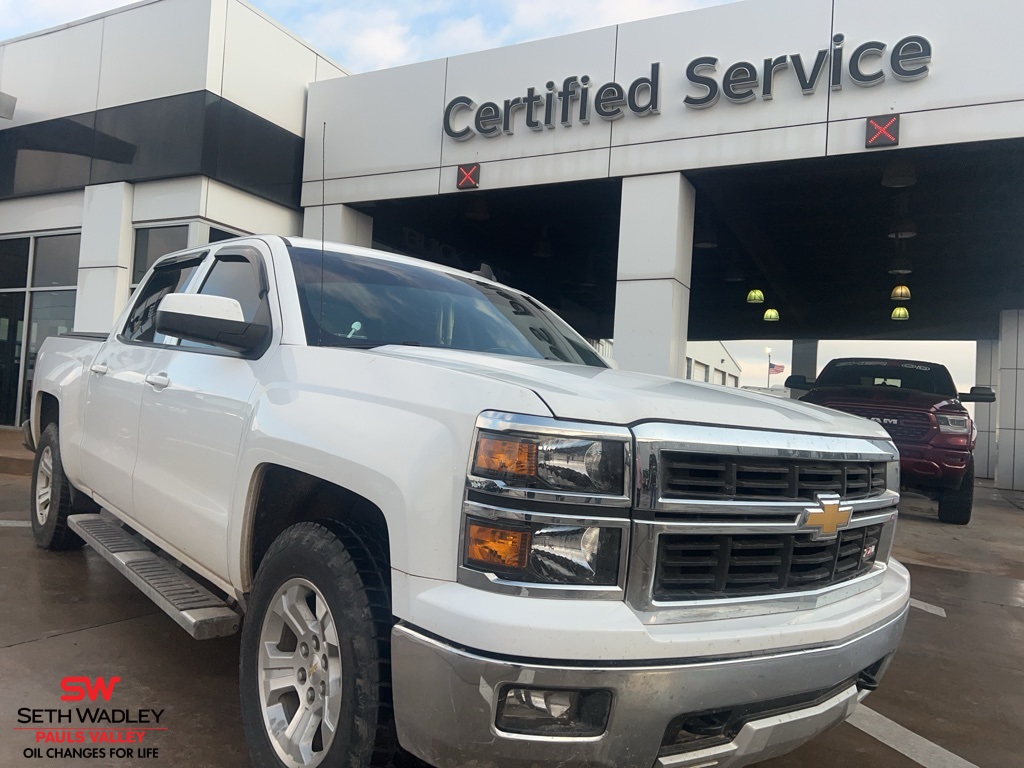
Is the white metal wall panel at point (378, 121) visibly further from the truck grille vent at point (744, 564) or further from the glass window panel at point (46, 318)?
the truck grille vent at point (744, 564)

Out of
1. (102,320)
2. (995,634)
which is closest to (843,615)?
(995,634)

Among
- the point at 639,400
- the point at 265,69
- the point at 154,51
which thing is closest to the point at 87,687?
the point at 639,400

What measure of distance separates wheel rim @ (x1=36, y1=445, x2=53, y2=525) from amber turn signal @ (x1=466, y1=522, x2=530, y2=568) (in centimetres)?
424

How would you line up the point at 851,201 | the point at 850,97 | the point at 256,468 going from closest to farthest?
the point at 256,468 → the point at 850,97 → the point at 851,201

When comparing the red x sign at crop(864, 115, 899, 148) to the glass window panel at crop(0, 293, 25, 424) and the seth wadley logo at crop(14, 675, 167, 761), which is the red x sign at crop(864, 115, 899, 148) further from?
the glass window panel at crop(0, 293, 25, 424)

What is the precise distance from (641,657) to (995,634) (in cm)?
397

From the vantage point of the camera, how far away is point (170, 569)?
130 inches

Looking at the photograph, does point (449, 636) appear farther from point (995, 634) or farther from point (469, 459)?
point (995, 634)

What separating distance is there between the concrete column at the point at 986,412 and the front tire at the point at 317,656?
2014cm

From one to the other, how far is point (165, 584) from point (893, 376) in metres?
8.96

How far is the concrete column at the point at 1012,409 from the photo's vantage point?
1446 centimetres

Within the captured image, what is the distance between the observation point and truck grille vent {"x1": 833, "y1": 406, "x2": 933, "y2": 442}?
8.23 meters

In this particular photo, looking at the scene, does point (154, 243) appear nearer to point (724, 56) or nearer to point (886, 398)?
point (724, 56)

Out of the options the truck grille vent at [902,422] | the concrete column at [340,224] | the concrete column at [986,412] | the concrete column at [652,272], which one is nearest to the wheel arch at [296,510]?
the concrete column at [652,272]
